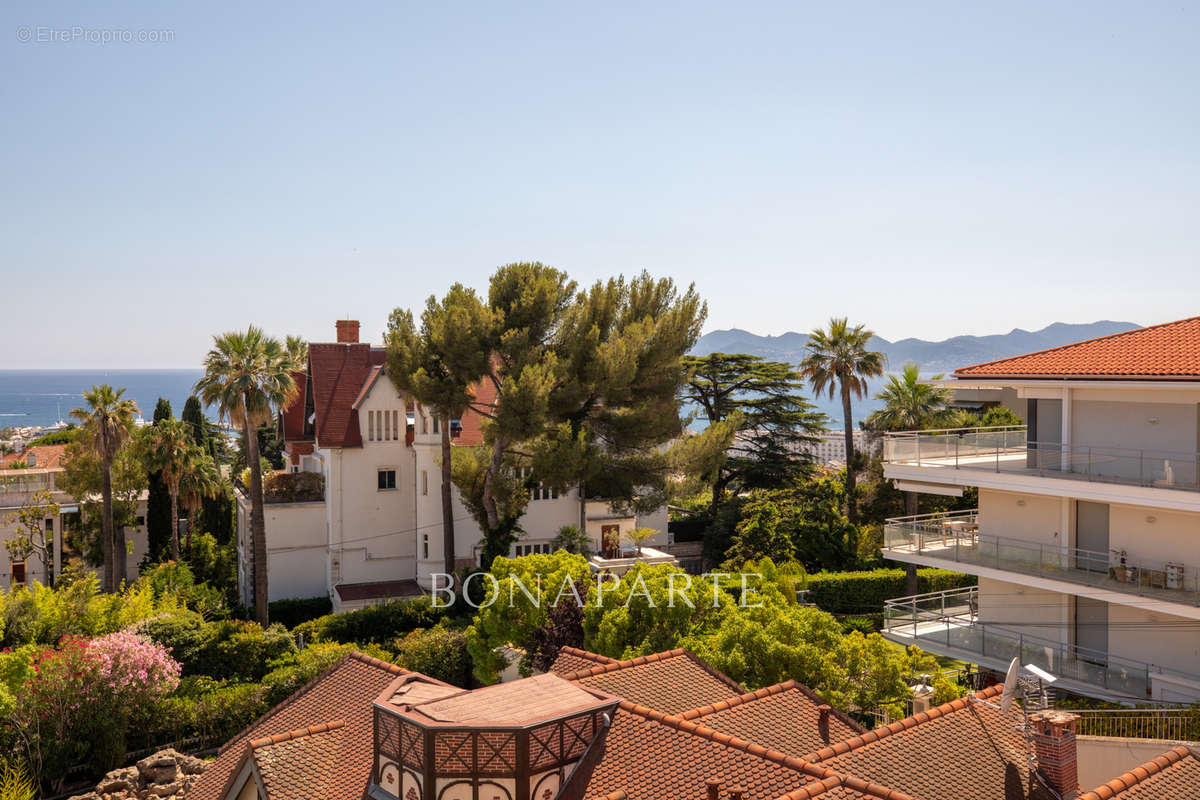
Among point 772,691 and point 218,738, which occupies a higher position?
point 772,691

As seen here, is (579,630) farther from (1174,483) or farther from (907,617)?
(1174,483)

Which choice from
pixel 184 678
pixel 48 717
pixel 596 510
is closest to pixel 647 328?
pixel 596 510

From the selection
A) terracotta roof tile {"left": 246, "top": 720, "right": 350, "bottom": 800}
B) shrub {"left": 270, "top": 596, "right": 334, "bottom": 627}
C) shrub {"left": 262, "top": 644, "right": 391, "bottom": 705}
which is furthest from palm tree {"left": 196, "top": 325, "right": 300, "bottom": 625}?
terracotta roof tile {"left": 246, "top": 720, "right": 350, "bottom": 800}

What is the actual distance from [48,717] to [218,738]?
165 inches

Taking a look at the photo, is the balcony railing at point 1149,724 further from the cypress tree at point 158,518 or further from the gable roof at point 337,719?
the cypress tree at point 158,518

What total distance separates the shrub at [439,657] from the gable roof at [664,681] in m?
13.7

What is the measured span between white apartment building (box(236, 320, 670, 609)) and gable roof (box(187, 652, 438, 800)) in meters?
22.2

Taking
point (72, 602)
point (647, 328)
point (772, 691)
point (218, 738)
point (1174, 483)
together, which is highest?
point (647, 328)

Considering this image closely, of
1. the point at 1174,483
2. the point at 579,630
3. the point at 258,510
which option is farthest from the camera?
the point at 258,510

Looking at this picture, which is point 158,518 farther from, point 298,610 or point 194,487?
point 298,610

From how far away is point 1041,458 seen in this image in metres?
22.6

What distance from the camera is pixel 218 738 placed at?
26.1 metres

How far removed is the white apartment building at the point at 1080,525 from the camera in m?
20.3

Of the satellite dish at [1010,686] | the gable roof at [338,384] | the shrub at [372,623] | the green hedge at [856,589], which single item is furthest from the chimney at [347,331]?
the satellite dish at [1010,686]
